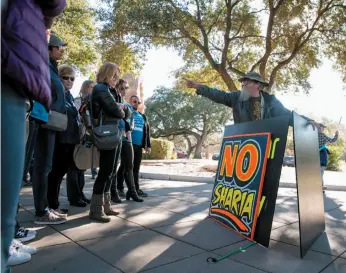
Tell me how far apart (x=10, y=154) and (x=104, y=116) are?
97.4 inches

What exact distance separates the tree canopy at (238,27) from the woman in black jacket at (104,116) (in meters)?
7.20

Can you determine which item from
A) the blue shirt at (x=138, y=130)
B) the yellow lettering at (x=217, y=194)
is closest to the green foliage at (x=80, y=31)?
the blue shirt at (x=138, y=130)

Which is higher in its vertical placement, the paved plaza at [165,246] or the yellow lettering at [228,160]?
the yellow lettering at [228,160]

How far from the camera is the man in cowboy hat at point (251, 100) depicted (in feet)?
12.7

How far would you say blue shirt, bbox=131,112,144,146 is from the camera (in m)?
5.17

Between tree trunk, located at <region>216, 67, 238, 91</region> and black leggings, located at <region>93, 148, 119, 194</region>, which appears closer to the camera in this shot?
black leggings, located at <region>93, 148, 119, 194</region>

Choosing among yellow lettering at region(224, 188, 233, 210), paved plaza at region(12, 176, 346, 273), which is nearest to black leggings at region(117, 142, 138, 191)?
paved plaza at region(12, 176, 346, 273)

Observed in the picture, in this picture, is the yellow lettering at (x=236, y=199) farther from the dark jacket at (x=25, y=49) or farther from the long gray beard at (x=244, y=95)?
the dark jacket at (x=25, y=49)

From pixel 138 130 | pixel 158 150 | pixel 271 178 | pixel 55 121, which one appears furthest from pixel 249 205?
pixel 158 150

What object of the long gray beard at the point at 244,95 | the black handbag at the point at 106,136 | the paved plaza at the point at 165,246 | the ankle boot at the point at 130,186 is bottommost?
the paved plaza at the point at 165,246

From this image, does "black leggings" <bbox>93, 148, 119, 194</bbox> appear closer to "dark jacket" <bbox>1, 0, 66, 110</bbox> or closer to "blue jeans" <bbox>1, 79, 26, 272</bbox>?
"dark jacket" <bbox>1, 0, 66, 110</bbox>

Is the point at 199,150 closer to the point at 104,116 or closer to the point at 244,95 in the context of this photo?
the point at 244,95

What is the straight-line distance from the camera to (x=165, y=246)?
272cm

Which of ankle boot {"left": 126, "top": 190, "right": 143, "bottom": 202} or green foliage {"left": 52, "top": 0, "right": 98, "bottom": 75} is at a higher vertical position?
→ green foliage {"left": 52, "top": 0, "right": 98, "bottom": 75}
